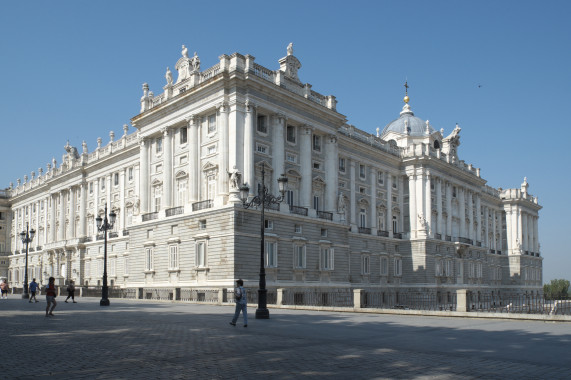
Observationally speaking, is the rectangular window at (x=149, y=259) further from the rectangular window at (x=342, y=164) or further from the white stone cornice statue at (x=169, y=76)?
the rectangular window at (x=342, y=164)

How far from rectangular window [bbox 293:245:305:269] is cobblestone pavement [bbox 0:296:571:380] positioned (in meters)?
22.5

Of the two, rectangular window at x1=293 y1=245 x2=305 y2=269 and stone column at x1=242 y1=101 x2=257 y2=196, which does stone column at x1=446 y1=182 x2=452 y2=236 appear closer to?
rectangular window at x1=293 y1=245 x2=305 y2=269

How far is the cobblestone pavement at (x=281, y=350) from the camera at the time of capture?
1021 centimetres

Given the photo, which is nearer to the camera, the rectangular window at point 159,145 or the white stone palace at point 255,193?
the white stone palace at point 255,193

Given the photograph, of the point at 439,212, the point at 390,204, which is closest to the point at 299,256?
the point at 390,204

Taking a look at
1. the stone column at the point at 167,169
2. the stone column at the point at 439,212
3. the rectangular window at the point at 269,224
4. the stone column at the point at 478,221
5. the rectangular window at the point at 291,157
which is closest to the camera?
the rectangular window at the point at 269,224

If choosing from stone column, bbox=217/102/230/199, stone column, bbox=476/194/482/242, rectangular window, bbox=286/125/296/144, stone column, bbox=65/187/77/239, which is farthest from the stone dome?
stone column, bbox=65/187/77/239

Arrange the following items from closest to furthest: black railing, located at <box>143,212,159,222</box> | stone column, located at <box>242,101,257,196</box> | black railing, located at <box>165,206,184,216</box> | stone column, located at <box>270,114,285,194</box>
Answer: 1. stone column, located at <box>242,101,257,196</box>
2. stone column, located at <box>270,114,285,194</box>
3. black railing, located at <box>165,206,184,216</box>
4. black railing, located at <box>143,212,159,222</box>

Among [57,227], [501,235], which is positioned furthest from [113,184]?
[501,235]

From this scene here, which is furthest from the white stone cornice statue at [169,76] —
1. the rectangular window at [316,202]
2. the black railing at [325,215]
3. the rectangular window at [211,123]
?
the black railing at [325,215]

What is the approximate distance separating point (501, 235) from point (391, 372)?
287ft

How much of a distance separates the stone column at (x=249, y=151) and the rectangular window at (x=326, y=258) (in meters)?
9.03

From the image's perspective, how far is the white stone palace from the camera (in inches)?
1599

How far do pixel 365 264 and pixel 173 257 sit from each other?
21.9 m
